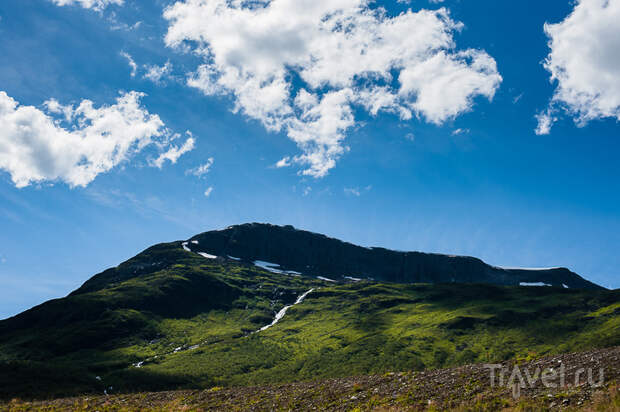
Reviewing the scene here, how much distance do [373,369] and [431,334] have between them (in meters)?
43.9

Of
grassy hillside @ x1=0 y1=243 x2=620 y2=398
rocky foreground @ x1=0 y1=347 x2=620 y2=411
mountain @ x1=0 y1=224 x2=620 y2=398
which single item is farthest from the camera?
grassy hillside @ x1=0 y1=243 x2=620 y2=398

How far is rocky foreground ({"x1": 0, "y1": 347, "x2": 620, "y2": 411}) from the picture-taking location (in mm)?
19734

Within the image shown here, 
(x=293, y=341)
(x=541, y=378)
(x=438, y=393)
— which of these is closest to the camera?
(x=541, y=378)

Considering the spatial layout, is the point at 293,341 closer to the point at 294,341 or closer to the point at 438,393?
the point at 294,341

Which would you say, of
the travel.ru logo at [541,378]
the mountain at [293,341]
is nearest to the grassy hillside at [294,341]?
the mountain at [293,341]

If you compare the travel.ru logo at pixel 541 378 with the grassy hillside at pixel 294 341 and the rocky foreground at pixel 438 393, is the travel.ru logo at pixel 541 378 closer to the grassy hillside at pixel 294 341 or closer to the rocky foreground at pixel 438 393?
the rocky foreground at pixel 438 393

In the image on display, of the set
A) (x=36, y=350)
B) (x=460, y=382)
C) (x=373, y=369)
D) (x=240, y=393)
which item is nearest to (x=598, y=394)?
(x=460, y=382)

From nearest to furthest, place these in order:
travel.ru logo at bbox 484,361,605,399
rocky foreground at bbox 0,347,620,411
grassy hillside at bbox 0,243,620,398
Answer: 1. rocky foreground at bbox 0,347,620,411
2. travel.ru logo at bbox 484,361,605,399
3. grassy hillside at bbox 0,243,620,398

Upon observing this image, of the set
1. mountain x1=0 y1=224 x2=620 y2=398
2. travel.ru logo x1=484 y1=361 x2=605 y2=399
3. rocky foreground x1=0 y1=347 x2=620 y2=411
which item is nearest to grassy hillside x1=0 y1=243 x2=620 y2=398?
mountain x1=0 y1=224 x2=620 y2=398

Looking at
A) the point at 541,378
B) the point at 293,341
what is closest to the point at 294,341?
the point at 293,341

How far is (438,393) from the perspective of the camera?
24.2m

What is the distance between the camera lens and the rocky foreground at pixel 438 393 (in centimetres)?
1973

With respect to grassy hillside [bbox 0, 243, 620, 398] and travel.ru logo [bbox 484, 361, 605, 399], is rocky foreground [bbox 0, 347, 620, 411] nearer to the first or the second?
travel.ru logo [bbox 484, 361, 605, 399]

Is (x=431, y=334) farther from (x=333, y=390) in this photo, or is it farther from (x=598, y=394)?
(x=598, y=394)
